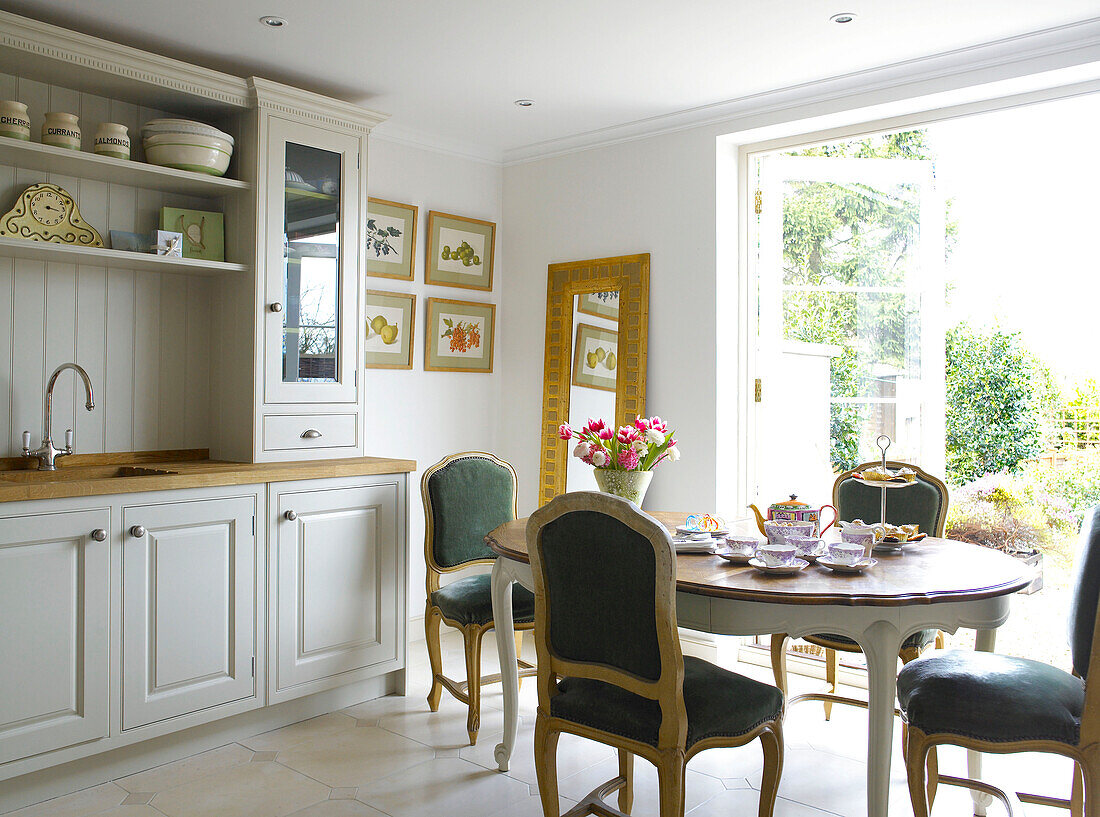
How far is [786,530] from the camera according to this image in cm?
238

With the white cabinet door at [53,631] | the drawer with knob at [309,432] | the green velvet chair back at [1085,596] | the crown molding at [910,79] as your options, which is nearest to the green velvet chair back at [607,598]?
the green velvet chair back at [1085,596]

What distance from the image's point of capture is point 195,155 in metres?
3.20

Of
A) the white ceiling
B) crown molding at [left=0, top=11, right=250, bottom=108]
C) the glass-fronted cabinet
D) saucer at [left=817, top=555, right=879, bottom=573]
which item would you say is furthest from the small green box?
saucer at [left=817, top=555, right=879, bottom=573]

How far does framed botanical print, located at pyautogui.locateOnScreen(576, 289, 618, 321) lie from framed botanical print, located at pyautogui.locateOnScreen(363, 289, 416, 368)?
848 mm

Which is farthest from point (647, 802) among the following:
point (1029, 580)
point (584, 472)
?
point (584, 472)

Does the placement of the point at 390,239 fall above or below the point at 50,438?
above

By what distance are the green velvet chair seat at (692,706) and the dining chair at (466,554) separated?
37.4 inches

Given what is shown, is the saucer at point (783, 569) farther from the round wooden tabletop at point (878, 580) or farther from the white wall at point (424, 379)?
the white wall at point (424, 379)

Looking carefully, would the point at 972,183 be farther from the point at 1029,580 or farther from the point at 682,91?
the point at 1029,580

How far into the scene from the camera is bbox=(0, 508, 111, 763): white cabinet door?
2.51 m

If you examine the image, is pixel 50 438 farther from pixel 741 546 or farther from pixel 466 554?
pixel 741 546

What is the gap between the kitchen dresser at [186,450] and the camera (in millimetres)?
2645

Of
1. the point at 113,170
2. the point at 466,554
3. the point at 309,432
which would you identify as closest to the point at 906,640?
the point at 466,554

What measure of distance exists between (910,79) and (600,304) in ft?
5.50
